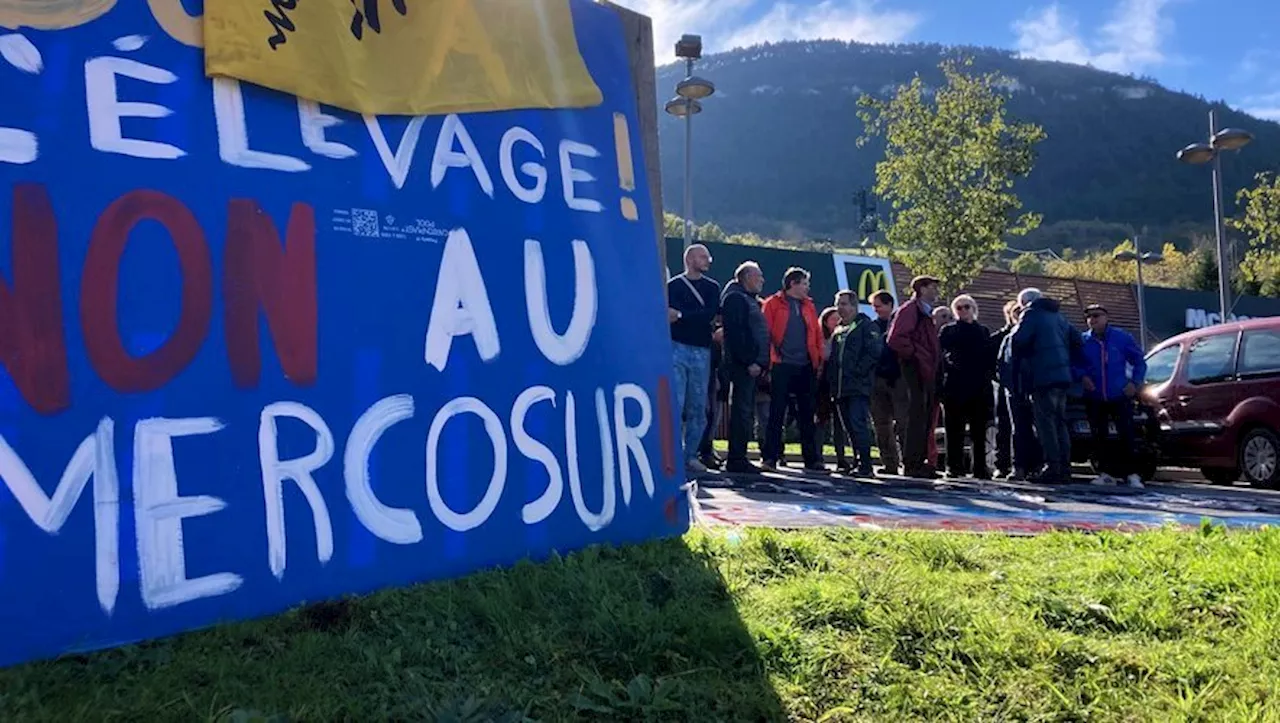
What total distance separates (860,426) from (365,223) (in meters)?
6.06

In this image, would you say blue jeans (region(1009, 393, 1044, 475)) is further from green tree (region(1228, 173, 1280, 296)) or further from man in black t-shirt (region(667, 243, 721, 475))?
green tree (region(1228, 173, 1280, 296))

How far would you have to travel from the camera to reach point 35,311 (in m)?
2.67

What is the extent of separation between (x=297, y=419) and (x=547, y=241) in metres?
1.28

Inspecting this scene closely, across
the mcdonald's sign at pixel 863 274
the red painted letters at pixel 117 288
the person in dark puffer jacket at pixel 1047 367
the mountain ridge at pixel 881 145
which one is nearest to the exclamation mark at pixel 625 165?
the red painted letters at pixel 117 288

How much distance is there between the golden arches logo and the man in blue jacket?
10.5 m

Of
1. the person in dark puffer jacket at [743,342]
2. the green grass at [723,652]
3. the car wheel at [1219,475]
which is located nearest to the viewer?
the green grass at [723,652]

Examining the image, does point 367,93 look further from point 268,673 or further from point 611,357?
point 268,673

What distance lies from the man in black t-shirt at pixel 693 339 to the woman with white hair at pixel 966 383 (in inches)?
103

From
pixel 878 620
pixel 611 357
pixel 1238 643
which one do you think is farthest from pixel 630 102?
pixel 1238 643

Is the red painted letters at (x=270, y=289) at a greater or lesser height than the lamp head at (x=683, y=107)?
lesser

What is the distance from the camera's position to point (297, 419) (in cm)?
312

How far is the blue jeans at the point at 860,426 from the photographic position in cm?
852

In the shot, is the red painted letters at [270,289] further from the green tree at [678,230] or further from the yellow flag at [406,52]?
the green tree at [678,230]

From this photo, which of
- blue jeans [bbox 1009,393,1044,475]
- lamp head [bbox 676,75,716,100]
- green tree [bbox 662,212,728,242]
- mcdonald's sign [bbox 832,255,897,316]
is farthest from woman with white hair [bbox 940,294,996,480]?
mcdonald's sign [bbox 832,255,897,316]
